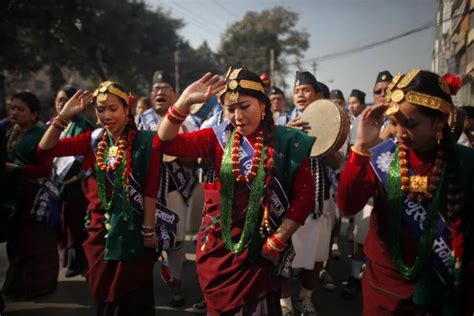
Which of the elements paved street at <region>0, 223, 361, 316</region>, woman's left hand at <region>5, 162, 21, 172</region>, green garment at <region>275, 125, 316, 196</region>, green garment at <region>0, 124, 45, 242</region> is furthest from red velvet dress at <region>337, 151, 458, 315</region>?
woman's left hand at <region>5, 162, 21, 172</region>

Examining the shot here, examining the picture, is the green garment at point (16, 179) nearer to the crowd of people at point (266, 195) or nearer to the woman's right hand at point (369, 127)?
the crowd of people at point (266, 195)

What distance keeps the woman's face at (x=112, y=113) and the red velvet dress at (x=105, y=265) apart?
1.13 ft

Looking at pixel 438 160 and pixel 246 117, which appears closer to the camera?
pixel 438 160

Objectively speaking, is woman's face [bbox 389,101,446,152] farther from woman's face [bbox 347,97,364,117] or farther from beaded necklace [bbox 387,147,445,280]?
woman's face [bbox 347,97,364,117]

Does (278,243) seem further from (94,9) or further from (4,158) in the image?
(94,9)

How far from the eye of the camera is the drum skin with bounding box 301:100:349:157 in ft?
10.2

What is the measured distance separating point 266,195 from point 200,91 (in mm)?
753

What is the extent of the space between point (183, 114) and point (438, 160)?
1.42 metres

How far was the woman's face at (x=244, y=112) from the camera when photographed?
2.44 m

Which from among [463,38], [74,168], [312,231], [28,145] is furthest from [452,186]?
[463,38]

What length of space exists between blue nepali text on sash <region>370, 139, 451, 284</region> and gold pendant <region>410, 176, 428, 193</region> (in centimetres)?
7

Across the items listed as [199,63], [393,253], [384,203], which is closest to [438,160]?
[384,203]

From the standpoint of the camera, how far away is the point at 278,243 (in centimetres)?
237

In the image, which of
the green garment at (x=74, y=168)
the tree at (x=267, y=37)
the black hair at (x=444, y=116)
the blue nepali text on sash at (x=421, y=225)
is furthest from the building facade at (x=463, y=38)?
the tree at (x=267, y=37)
